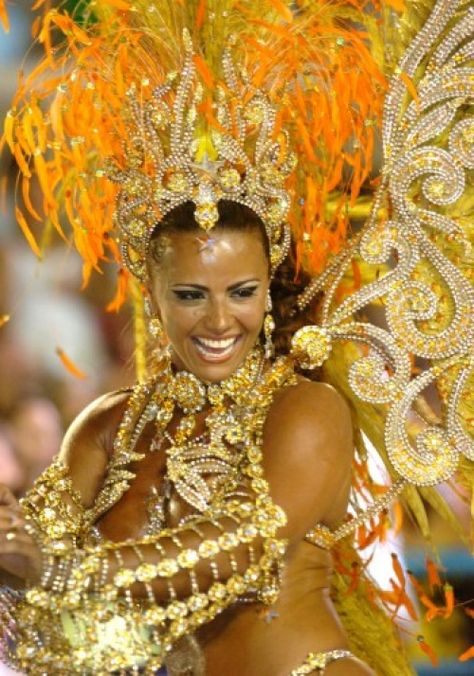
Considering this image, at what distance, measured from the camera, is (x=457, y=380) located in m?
3.42

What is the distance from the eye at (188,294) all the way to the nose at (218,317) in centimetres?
4

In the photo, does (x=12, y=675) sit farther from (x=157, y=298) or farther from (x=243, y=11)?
(x=243, y=11)

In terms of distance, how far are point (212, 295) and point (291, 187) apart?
53 centimetres

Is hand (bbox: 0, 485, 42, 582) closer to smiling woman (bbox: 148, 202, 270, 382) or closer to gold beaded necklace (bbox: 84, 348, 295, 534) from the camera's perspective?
gold beaded necklace (bbox: 84, 348, 295, 534)

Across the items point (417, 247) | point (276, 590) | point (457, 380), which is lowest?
point (276, 590)

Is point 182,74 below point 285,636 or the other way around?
the other way around

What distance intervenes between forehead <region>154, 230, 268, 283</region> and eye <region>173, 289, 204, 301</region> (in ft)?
0.09

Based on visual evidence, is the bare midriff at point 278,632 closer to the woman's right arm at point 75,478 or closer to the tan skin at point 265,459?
the tan skin at point 265,459

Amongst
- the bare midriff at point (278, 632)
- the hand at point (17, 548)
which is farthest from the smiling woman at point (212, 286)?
the hand at point (17, 548)

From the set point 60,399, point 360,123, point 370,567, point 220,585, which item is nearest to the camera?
point 220,585

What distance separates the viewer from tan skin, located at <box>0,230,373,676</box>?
123 inches

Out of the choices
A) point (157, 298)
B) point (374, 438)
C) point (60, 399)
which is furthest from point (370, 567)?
point (60, 399)

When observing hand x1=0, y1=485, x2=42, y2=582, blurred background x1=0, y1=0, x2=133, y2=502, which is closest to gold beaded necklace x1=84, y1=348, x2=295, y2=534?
hand x1=0, y1=485, x2=42, y2=582

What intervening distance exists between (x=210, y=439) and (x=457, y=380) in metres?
0.64
